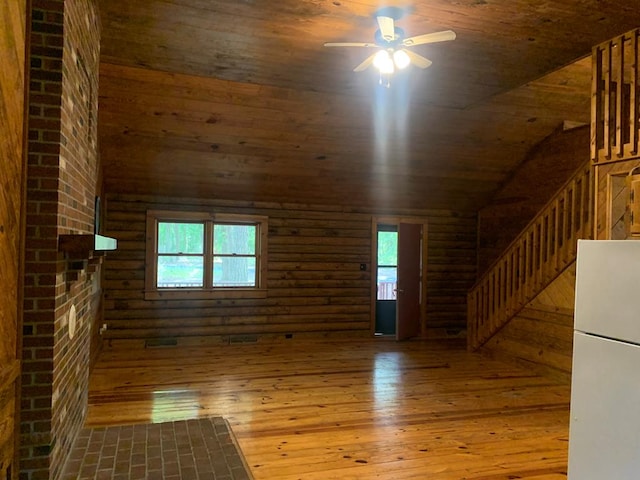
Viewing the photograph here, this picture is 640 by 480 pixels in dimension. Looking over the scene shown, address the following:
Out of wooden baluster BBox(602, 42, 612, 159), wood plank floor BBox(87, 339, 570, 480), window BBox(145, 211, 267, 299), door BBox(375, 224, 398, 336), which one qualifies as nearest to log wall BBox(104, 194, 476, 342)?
window BBox(145, 211, 267, 299)

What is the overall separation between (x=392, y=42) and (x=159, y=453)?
11.1 ft

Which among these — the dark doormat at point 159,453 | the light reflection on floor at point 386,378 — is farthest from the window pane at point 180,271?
the dark doormat at point 159,453

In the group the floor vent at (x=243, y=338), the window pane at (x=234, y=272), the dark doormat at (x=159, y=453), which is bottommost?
the floor vent at (x=243, y=338)

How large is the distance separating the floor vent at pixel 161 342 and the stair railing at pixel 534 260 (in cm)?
447

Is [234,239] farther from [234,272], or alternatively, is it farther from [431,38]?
[431,38]

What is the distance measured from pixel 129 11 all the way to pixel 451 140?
439 centimetres

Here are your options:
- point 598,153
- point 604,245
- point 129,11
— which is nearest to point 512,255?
point 598,153

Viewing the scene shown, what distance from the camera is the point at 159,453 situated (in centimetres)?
320

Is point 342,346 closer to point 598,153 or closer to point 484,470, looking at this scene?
point 484,470

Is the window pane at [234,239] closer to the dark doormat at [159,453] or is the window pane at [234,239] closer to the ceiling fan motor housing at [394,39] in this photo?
the dark doormat at [159,453]

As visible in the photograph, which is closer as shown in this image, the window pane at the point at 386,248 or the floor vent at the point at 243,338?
the floor vent at the point at 243,338

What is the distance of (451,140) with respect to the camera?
21.0ft

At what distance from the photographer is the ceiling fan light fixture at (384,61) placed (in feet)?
11.8

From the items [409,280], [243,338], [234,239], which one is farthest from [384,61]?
[243,338]
